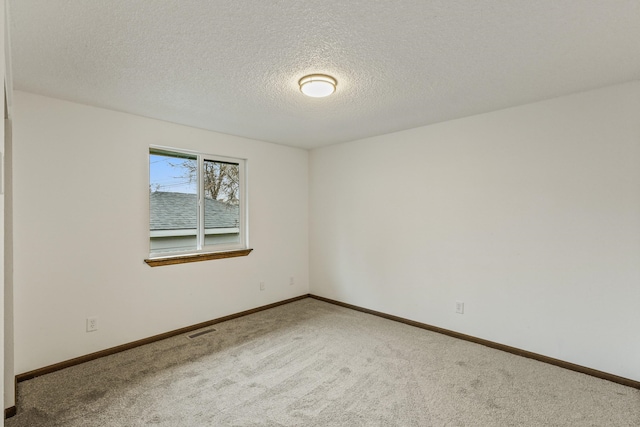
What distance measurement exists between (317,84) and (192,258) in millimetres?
2352

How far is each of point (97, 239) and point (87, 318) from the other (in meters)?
0.70

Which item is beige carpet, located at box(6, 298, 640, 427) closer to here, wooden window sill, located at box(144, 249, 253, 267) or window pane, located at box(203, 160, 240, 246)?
wooden window sill, located at box(144, 249, 253, 267)

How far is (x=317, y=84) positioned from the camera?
7.35 ft

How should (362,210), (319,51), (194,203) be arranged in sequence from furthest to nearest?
1. (362,210)
2. (194,203)
3. (319,51)

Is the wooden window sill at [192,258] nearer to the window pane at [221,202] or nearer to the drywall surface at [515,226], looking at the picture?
the window pane at [221,202]

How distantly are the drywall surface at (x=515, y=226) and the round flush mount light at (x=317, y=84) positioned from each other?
166cm

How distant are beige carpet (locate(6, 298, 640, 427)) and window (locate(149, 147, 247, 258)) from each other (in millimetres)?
1064

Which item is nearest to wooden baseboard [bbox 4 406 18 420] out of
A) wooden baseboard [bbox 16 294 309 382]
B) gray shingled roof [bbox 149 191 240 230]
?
wooden baseboard [bbox 16 294 309 382]

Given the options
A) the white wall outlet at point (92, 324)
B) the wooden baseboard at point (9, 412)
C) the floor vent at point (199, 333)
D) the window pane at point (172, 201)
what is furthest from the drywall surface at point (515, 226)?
the wooden baseboard at point (9, 412)

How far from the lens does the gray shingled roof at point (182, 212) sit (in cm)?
332

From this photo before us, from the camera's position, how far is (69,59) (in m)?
1.99

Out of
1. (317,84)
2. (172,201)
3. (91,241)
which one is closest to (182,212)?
(172,201)

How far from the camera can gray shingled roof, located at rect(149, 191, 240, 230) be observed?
10.9ft

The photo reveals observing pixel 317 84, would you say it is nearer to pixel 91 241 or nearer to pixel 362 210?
pixel 362 210
